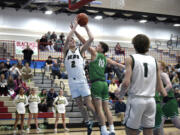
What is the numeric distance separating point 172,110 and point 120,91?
3.55 meters

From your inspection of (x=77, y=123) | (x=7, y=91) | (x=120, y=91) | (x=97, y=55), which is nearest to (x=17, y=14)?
(x=7, y=91)

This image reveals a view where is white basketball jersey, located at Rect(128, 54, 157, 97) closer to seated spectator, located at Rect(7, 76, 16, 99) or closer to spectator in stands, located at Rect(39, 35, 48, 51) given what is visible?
seated spectator, located at Rect(7, 76, 16, 99)

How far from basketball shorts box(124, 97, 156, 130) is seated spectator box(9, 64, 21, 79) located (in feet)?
42.0

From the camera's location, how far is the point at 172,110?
8.05 m

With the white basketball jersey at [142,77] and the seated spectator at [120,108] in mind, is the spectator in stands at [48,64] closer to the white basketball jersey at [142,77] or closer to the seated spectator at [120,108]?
the seated spectator at [120,108]

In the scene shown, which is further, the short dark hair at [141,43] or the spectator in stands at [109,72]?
the spectator in stands at [109,72]

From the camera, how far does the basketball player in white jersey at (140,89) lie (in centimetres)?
486

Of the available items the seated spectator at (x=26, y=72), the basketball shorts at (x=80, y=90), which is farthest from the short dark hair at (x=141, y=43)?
the seated spectator at (x=26, y=72)

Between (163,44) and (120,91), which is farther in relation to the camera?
(163,44)

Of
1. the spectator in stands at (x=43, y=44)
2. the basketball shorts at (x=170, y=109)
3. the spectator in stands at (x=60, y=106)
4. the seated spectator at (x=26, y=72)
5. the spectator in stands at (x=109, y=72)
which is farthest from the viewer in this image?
the spectator in stands at (x=43, y=44)

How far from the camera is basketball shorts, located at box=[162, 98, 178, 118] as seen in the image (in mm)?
8070

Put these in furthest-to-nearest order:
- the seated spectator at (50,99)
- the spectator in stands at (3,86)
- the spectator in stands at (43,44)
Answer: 1. the spectator in stands at (43,44)
2. the spectator in stands at (3,86)
3. the seated spectator at (50,99)

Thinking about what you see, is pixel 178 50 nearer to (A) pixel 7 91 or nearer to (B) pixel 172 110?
(A) pixel 7 91

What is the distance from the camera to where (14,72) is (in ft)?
55.8
